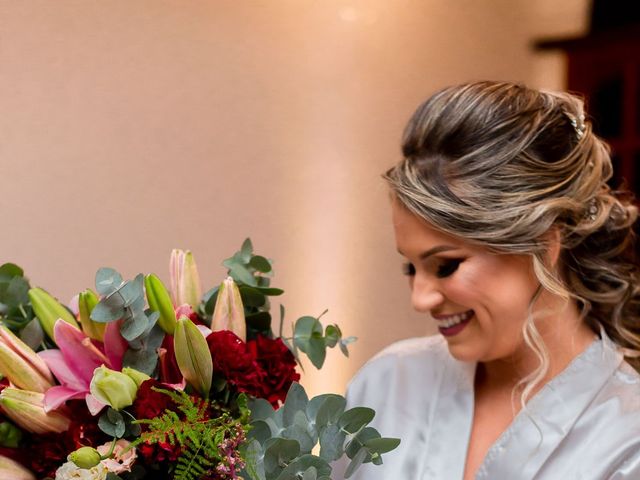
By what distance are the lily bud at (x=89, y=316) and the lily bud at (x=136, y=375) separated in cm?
6

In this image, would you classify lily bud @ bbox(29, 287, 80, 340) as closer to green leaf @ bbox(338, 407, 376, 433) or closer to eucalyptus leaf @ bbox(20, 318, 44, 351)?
eucalyptus leaf @ bbox(20, 318, 44, 351)

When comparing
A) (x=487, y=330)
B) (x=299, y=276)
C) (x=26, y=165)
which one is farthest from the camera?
(x=299, y=276)

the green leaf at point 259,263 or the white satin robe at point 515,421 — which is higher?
the green leaf at point 259,263

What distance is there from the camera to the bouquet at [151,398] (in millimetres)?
732

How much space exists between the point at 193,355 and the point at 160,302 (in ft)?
0.24

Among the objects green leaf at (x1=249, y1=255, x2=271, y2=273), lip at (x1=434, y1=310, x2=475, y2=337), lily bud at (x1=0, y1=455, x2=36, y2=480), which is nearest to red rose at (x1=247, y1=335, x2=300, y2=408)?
green leaf at (x1=249, y1=255, x2=271, y2=273)

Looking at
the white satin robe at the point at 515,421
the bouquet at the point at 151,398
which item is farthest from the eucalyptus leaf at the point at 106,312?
the white satin robe at the point at 515,421

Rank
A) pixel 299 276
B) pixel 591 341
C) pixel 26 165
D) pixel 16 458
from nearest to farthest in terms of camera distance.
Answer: pixel 16 458, pixel 26 165, pixel 591 341, pixel 299 276

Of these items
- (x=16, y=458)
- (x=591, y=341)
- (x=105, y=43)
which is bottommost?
(x=591, y=341)

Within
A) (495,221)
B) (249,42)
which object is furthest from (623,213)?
(249,42)

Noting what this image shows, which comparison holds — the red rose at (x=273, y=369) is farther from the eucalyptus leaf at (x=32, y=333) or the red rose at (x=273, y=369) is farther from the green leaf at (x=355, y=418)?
the eucalyptus leaf at (x=32, y=333)

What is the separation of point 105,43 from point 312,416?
0.54m

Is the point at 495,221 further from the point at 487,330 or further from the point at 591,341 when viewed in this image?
the point at 591,341

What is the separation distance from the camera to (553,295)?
1159 millimetres
